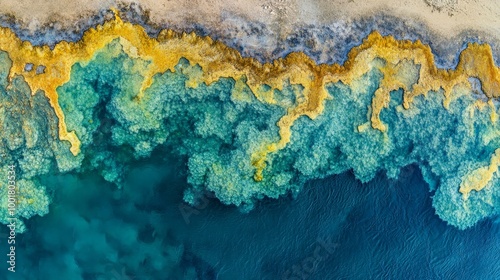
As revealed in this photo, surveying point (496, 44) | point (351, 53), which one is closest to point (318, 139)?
point (351, 53)

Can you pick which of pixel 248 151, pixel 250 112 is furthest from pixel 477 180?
pixel 250 112

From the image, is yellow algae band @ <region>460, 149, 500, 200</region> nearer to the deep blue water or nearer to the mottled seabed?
the mottled seabed

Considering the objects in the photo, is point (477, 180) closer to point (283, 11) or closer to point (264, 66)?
point (264, 66)

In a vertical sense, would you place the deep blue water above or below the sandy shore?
below

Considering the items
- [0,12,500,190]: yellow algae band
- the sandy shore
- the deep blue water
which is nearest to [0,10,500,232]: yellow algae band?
[0,12,500,190]: yellow algae band

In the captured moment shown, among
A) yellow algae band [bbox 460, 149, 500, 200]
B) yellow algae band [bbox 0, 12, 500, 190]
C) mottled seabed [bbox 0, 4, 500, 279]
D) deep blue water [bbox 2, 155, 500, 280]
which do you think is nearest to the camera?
yellow algae band [bbox 0, 12, 500, 190]

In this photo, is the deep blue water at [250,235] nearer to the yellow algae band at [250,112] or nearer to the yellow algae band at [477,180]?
the yellow algae band at [250,112]

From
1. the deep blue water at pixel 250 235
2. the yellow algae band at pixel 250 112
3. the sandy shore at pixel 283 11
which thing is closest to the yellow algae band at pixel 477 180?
the yellow algae band at pixel 250 112
